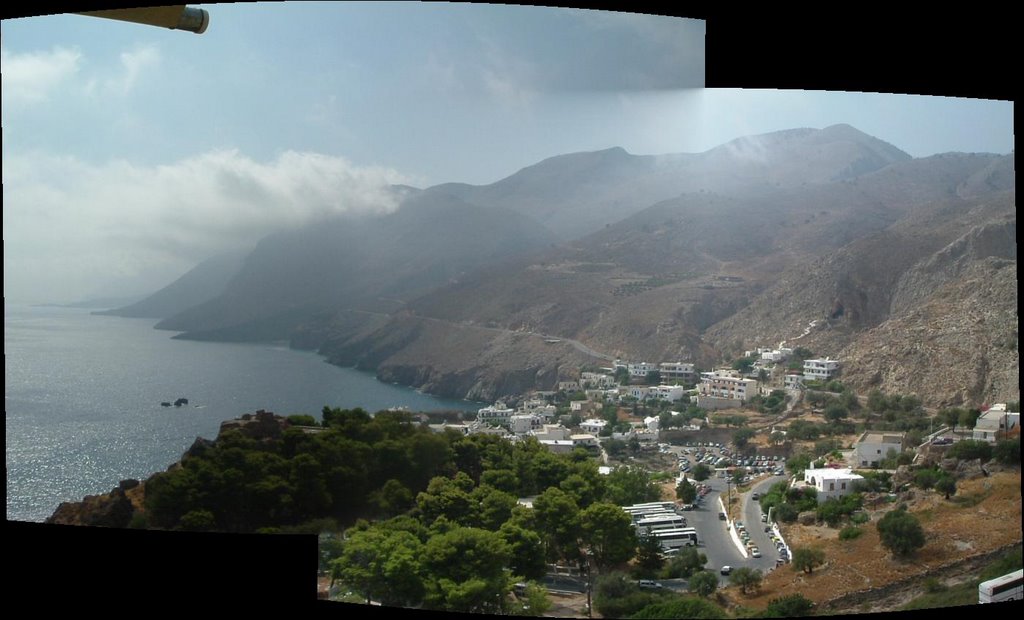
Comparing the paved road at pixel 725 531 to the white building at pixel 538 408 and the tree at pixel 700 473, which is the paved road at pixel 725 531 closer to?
the tree at pixel 700 473

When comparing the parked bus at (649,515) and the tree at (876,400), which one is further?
the tree at (876,400)

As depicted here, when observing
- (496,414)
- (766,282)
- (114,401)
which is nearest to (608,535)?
(496,414)

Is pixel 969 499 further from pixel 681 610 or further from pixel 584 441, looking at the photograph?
pixel 584 441

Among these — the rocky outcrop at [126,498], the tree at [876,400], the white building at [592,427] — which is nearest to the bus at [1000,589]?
the tree at [876,400]

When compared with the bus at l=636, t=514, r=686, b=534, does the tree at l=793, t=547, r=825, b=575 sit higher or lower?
lower

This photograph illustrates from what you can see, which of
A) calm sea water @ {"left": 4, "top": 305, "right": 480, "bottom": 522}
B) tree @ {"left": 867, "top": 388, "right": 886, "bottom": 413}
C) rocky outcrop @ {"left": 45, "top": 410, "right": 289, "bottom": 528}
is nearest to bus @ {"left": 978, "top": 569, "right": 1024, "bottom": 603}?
tree @ {"left": 867, "top": 388, "right": 886, "bottom": 413}

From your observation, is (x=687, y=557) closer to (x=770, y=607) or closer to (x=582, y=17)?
(x=770, y=607)

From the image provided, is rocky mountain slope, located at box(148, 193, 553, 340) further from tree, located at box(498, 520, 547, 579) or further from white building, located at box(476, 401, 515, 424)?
tree, located at box(498, 520, 547, 579)
